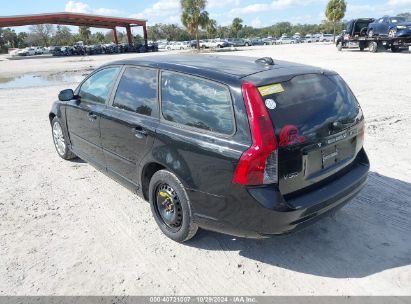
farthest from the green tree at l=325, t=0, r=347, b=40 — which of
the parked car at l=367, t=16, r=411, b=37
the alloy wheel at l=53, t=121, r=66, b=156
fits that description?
the alloy wheel at l=53, t=121, r=66, b=156

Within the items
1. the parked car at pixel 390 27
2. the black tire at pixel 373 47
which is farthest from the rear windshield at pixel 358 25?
the black tire at pixel 373 47

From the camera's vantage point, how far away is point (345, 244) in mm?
3318

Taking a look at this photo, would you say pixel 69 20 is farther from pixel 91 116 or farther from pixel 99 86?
pixel 91 116

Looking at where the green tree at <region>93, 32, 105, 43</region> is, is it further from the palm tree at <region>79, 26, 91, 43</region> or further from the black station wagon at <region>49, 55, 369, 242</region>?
the black station wagon at <region>49, 55, 369, 242</region>

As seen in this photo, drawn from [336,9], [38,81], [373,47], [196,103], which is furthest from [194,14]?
[196,103]

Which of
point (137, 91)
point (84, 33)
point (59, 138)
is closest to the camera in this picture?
point (137, 91)

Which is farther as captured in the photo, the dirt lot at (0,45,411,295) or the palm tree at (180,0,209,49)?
the palm tree at (180,0,209,49)

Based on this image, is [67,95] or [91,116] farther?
[67,95]

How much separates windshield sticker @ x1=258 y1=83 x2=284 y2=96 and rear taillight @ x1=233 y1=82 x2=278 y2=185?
0.09 m

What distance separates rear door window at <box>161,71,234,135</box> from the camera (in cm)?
287

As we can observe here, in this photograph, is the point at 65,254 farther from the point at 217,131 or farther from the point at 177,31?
the point at 177,31

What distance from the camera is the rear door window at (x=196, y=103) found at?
2.87m

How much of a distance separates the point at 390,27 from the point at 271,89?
1090 inches

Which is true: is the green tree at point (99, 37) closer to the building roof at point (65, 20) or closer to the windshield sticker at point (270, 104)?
the building roof at point (65, 20)
